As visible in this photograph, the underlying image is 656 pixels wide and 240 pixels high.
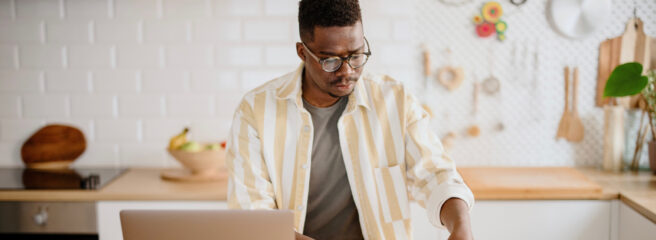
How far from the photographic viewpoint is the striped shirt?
4.43 feet

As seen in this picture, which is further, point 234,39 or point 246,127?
point 234,39

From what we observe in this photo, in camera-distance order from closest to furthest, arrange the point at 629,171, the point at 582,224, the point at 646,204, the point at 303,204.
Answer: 1. the point at 303,204
2. the point at 646,204
3. the point at 582,224
4. the point at 629,171

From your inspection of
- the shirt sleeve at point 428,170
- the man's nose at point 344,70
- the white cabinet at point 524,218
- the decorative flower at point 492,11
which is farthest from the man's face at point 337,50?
the decorative flower at point 492,11

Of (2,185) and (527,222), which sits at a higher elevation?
(2,185)

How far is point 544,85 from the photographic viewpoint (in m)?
2.11

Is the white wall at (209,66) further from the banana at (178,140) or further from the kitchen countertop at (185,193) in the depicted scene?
the kitchen countertop at (185,193)

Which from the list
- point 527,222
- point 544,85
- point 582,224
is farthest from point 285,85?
point 544,85

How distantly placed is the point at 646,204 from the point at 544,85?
0.71m

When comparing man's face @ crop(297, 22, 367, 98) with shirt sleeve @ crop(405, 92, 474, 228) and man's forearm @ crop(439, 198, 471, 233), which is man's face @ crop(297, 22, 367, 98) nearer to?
shirt sleeve @ crop(405, 92, 474, 228)

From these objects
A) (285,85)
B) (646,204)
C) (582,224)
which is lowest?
(582,224)

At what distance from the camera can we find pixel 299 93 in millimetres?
1363

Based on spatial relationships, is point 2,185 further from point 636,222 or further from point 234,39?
point 636,222

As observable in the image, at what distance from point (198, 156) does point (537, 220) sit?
1208 mm

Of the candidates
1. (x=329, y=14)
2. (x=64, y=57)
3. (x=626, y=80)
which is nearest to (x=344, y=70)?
(x=329, y=14)
